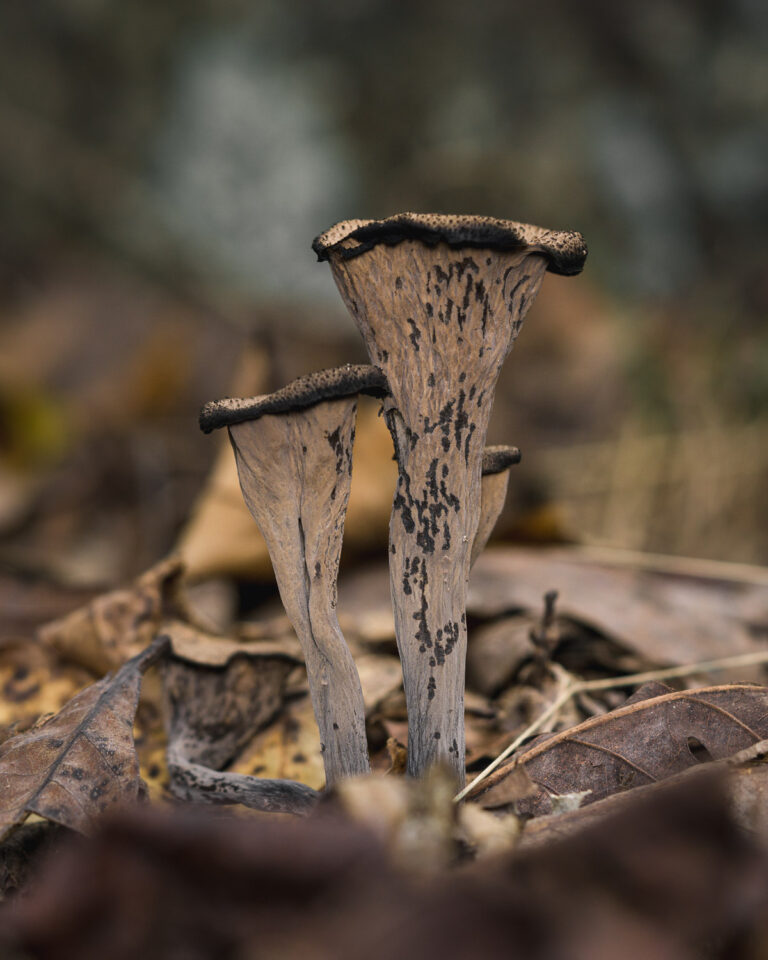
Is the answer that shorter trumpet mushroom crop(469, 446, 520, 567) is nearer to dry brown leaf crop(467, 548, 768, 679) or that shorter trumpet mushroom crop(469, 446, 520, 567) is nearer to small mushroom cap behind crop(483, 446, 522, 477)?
small mushroom cap behind crop(483, 446, 522, 477)

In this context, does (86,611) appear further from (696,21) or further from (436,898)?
(696,21)

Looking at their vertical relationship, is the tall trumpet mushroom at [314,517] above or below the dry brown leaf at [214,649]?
above

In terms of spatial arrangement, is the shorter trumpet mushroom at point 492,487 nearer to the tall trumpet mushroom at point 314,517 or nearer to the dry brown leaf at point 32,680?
the tall trumpet mushroom at point 314,517

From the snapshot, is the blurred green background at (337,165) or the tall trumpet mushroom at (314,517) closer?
the tall trumpet mushroom at (314,517)

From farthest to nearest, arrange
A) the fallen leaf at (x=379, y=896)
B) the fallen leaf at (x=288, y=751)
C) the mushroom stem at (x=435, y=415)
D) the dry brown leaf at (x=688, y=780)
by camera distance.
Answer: the fallen leaf at (x=288, y=751) < the mushroom stem at (x=435, y=415) < the dry brown leaf at (x=688, y=780) < the fallen leaf at (x=379, y=896)

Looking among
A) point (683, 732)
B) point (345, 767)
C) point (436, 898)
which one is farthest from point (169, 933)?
point (683, 732)

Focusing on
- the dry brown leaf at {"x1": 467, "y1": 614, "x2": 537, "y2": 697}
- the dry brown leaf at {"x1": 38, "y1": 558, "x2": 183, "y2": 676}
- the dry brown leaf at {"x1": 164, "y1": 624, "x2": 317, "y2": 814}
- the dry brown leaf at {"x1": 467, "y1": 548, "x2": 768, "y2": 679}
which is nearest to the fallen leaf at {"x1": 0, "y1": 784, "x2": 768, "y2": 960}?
the dry brown leaf at {"x1": 164, "y1": 624, "x2": 317, "y2": 814}

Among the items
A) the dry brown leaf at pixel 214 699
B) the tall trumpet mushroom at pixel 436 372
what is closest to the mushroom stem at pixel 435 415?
the tall trumpet mushroom at pixel 436 372
